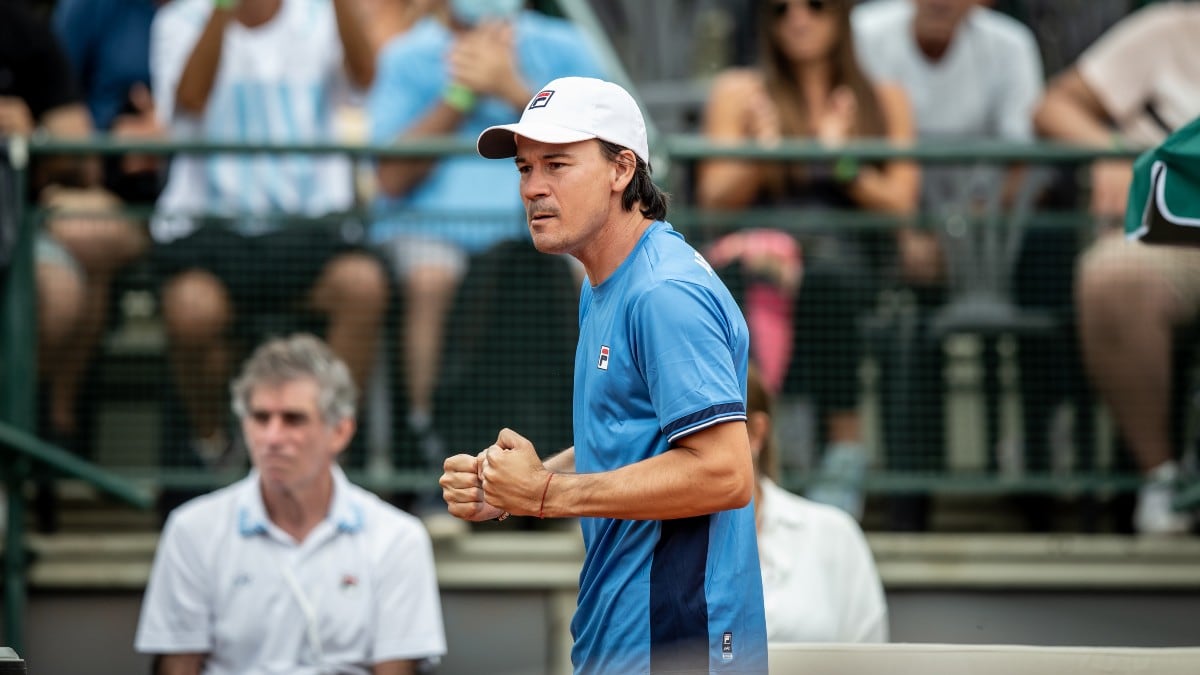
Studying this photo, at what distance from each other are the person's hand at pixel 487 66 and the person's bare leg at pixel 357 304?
875 millimetres

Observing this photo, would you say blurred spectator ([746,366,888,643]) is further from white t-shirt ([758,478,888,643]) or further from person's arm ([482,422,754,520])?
person's arm ([482,422,754,520])

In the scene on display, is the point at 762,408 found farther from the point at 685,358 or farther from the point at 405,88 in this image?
the point at 405,88

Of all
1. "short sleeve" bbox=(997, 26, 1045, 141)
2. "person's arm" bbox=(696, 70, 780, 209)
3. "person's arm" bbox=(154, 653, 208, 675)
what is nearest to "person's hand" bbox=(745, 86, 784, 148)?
"person's arm" bbox=(696, 70, 780, 209)

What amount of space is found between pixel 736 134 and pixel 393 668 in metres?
2.82

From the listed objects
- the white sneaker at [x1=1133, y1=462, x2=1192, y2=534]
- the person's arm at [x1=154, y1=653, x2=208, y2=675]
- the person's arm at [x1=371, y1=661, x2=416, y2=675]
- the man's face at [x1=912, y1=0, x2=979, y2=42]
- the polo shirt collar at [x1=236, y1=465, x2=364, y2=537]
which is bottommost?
the person's arm at [x1=371, y1=661, x2=416, y2=675]

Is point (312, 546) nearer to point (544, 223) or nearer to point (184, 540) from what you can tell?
point (184, 540)

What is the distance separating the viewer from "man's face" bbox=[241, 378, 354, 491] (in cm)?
558

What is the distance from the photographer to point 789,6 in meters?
6.99

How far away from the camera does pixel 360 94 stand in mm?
7254

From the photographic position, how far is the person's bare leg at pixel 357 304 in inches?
266

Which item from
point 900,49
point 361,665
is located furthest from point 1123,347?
point 361,665

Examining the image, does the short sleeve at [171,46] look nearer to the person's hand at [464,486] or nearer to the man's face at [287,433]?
the man's face at [287,433]

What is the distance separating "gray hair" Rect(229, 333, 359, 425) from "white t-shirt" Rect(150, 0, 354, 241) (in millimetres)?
1205

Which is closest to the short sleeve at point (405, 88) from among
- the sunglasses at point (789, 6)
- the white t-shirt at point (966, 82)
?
the sunglasses at point (789, 6)
